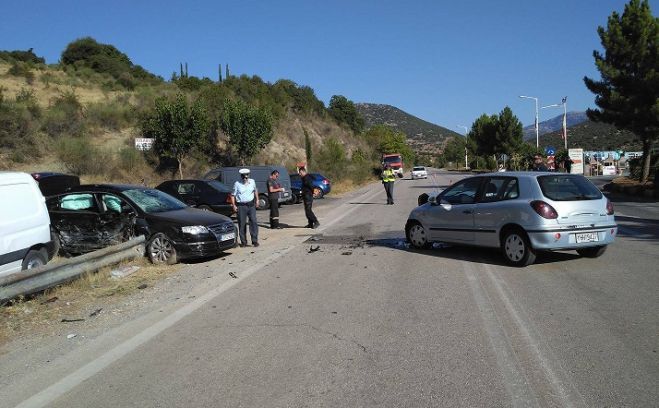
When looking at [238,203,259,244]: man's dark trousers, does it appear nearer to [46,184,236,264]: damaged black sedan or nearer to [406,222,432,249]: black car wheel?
[46,184,236,264]: damaged black sedan

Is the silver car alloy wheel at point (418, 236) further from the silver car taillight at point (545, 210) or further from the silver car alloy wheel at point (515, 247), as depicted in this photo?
the silver car taillight at point (545, 210)

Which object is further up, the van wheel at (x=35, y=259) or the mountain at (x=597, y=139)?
the mountain at (x=597, y=139)

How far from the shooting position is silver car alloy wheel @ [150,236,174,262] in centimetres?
1027

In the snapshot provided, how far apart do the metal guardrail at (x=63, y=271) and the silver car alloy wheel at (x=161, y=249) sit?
0.67 feet

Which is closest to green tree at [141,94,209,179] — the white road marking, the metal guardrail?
the metal guardrail

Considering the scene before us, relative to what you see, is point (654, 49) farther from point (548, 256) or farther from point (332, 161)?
point (332, 161)

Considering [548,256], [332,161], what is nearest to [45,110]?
[332,161]

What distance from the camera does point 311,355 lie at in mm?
5078

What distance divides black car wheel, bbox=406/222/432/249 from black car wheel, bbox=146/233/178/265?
15.0ft

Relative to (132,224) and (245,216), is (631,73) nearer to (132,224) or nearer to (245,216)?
(245,216)

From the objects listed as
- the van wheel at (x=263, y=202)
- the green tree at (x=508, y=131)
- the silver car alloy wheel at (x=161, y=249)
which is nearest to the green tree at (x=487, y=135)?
the green tree at (x=508, y=131)

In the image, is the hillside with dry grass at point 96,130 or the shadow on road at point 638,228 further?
the hillside with dry grass at point 96,130

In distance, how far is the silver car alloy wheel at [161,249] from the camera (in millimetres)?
10266

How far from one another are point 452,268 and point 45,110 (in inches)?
1374
